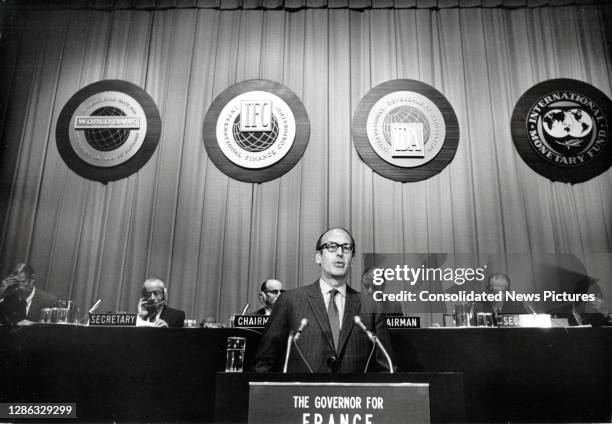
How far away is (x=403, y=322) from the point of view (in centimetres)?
253

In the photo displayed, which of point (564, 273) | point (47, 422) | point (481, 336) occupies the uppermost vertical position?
point (564, 273)

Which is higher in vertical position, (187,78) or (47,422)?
(187,78)

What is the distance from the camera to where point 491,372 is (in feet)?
7.76

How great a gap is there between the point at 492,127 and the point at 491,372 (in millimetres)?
2736

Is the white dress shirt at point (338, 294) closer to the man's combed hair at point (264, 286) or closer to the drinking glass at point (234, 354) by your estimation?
the drinking glass at point (234, 354)

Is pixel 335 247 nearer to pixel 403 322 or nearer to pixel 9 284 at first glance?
pixel 403 322

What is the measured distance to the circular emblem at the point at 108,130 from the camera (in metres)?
4.57

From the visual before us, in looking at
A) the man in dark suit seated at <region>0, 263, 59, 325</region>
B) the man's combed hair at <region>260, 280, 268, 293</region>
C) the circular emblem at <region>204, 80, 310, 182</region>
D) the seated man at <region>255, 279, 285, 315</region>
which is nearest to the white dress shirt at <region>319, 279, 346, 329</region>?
the seated man at <region>255, 279, 285, 315</region>

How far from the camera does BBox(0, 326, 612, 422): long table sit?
Result: 2.33 metres

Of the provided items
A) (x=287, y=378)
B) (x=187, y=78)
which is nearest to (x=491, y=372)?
(x=287, y=378)

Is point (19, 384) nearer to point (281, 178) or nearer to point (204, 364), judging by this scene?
point (204, 364)

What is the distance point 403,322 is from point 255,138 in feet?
8.26

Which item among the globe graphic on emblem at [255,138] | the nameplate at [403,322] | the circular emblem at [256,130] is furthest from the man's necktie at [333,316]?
the globe graphic on emblem at [255,138]

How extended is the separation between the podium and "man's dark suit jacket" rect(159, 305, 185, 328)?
2302 millimetres
